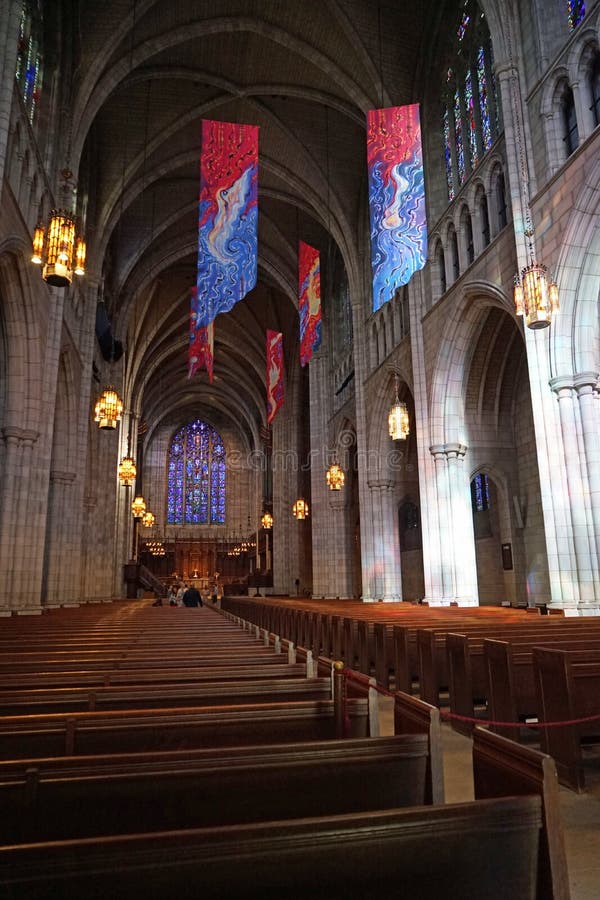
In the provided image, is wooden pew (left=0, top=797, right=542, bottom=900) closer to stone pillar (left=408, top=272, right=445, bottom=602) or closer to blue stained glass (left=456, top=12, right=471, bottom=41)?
stone pillar (left=408, top=272, right=445, bottom=602)

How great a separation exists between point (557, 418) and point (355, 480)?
15.8 metres

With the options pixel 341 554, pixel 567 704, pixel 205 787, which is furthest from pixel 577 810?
pixel 341 554

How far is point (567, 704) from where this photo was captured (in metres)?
4.11

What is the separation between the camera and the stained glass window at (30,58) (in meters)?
11.9

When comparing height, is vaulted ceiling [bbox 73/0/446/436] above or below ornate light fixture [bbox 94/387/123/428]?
above

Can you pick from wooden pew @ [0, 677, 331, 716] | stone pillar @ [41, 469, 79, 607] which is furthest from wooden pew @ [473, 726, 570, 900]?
stone pillar @ [41, 469, 79, 607]

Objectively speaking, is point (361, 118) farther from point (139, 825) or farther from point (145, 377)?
point (145, 377)

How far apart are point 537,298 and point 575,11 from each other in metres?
5.48

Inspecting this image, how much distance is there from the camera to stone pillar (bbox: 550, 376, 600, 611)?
29.2 feet

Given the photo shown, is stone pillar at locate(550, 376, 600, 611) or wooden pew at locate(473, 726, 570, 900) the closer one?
wooden pew at locate(473, 726, 570, 900)

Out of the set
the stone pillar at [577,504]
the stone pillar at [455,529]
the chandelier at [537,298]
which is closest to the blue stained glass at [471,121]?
the chandelier at [537,298]

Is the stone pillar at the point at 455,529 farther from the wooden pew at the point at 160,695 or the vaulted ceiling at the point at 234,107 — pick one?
the wooden pew at the point at 160,695

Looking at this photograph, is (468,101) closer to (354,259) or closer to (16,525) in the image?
(354,259)

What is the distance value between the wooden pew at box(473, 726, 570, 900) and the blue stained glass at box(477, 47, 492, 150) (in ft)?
43.9
